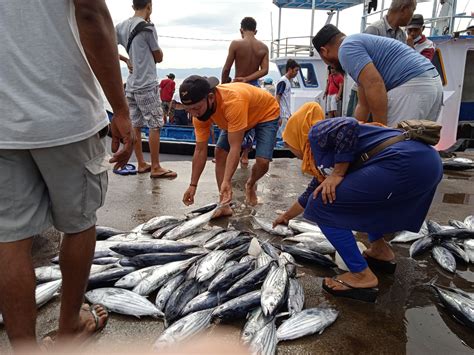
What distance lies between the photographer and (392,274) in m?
3.15

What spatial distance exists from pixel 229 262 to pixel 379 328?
119cm

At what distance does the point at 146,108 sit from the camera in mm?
5961

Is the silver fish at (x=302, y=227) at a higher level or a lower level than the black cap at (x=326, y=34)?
lower

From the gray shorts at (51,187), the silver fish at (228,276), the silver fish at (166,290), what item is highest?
the gray shorts at (51,187)

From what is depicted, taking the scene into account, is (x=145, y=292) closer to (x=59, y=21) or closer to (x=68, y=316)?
(x=68, y=316)

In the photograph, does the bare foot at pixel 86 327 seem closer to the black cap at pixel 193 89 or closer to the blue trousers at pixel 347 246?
the blue trousers at pixel 347 246

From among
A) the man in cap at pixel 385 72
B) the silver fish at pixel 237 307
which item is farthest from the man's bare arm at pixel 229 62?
the silver fish at pixel 237 307

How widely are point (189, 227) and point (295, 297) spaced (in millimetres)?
1462

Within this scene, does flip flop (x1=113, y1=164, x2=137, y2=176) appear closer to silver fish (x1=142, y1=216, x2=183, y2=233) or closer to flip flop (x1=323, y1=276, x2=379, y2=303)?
silver fish (x1=142, y1=216, x2=183, y2=233)

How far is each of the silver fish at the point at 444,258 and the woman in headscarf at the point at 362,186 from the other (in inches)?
24.9

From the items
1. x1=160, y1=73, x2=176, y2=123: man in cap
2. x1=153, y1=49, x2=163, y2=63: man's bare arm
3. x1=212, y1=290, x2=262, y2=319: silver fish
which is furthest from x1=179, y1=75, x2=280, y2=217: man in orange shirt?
x1=160, y1=73, x2=176, y2=123: man in cap

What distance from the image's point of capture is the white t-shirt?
5.44ft

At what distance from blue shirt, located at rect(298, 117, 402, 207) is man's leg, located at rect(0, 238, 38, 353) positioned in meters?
1.82

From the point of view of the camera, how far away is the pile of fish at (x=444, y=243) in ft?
10.9
